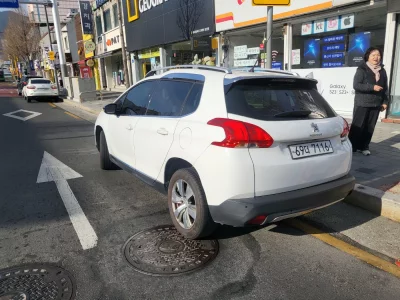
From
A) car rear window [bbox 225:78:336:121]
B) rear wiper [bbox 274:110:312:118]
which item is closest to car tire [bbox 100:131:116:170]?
car rear window [bbox 225:78:336:121]

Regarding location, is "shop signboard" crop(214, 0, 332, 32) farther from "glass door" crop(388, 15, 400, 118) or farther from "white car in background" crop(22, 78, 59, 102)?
"white car in background" crop(22, 78, 59, 102)

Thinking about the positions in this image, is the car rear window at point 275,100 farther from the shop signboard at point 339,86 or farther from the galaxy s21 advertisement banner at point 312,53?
the galaxy s21 advertisement banner at point 312,53

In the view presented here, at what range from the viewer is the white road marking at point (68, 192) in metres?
3.36

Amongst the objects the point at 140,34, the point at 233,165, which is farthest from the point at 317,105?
the point at 140,34

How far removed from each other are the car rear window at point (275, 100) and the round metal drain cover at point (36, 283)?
2.00 m

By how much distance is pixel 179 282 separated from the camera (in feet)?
8.54

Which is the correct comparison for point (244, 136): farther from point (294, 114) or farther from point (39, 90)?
point (39, 90)

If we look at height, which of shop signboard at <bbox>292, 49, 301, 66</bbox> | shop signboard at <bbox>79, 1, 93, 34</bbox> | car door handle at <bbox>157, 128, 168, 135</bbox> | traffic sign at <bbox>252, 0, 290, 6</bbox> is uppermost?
shop signboard at <bbox>79, 1, 93, 34</bbox>

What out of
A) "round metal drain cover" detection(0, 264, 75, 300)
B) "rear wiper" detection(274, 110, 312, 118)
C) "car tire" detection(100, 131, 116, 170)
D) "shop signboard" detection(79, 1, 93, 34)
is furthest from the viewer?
"shop signboard" detection(79, 1, 93, 34)

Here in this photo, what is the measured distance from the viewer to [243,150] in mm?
2619

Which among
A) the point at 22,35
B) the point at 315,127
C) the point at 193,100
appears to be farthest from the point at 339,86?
the point at 22,35

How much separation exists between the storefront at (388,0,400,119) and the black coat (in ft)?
10.6

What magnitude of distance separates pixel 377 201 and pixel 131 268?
2873 mm

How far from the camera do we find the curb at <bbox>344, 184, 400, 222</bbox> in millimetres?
3570
